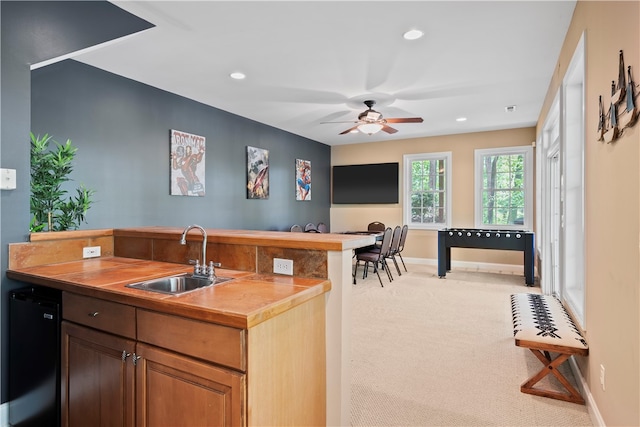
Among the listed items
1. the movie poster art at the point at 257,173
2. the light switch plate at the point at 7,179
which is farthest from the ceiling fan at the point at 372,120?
the light switch plate at the point at 7,179

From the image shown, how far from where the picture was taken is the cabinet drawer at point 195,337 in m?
1.34

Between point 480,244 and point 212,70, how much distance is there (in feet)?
15.5

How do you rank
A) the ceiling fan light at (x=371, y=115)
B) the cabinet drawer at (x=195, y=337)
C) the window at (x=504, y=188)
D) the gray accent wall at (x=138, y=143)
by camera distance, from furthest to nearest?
the window at (x=504, y=188), the ceiling fan light at (x=371, y=115), the gray accent wall at (x=138, y=143), the cabinet drawer at (x=195, y=337)

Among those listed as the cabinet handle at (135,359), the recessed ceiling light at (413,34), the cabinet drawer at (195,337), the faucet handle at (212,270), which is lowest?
the cabinet handle at (135,359)

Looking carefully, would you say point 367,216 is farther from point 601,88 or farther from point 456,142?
point 601,88

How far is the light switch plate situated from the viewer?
209 cm

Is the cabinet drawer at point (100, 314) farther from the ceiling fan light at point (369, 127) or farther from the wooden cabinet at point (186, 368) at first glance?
the ceiling fan light at point (369, 127)

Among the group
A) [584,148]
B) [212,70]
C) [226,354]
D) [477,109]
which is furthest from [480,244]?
[226,354]

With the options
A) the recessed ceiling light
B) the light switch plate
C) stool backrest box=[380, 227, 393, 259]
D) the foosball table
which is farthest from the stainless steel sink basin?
the foosball table

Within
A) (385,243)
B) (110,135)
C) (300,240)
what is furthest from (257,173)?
(300,240)

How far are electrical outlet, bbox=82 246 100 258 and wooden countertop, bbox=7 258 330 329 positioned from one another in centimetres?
17

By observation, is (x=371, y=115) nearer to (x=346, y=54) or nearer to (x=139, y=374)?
(x=346, y=54)

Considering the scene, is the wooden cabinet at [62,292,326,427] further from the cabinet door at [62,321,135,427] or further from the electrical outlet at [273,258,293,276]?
the electrical outlet at [273,258,293,276]

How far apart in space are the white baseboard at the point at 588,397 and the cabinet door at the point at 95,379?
2443 millimetres
